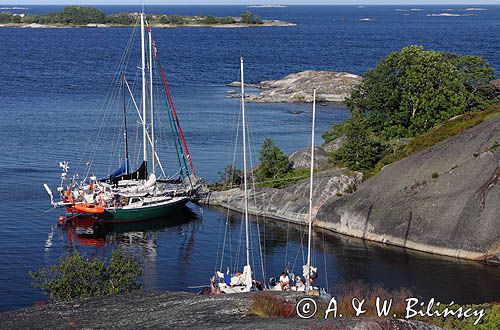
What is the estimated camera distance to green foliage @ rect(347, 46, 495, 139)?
74.7m

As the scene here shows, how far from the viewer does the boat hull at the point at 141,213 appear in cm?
6272

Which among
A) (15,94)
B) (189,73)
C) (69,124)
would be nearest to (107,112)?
(69,124)

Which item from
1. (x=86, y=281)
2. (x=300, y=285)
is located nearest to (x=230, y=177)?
(x=300, y=285)

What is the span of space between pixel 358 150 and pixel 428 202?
11807 millimetres

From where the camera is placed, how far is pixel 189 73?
150125mm

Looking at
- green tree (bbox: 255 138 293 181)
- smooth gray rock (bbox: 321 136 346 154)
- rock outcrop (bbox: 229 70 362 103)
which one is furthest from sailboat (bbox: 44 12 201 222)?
rock outcrop (bbox: 229 70 362 103)

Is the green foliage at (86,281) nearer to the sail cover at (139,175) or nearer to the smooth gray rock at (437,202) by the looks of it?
the smooth gray rock at (437,202)

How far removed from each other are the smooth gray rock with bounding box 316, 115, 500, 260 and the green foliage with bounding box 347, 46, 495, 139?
50.4ft

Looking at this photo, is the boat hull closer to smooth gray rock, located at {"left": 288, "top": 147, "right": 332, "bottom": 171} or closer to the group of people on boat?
smooth gray rock, located at {"left": 288, "top": 147, "right": 332, "bottom": 171}

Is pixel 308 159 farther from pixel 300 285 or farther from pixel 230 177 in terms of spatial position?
pixel 300 285

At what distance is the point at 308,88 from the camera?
12094cm

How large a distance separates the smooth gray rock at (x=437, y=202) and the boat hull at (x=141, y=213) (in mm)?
11670

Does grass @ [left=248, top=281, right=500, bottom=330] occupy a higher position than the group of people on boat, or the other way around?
grass @ [left=248, top=281, right=500, bottom=330]

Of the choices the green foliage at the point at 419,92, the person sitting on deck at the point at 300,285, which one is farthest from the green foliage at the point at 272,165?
the person sitting on deck at the point at 300,285
